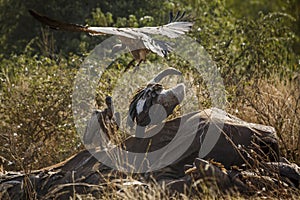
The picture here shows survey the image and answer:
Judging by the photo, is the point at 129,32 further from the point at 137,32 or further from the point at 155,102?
the point at 155,102

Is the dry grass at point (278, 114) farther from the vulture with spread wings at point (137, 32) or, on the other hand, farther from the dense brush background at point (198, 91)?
the vulture with spread wings at point (137, 32)

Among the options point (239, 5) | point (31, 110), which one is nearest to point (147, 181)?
point (31, 110)

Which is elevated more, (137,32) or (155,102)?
(137,32)

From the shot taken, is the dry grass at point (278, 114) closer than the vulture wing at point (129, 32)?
No

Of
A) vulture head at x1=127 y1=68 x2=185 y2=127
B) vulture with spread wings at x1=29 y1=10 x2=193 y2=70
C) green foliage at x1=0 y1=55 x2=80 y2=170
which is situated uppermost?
vulture with spread wings at x1=29 y1=10 x2=193 y2=70

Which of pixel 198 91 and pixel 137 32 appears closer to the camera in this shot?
pixel 137 32

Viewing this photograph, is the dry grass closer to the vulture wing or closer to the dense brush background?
the dense brush background

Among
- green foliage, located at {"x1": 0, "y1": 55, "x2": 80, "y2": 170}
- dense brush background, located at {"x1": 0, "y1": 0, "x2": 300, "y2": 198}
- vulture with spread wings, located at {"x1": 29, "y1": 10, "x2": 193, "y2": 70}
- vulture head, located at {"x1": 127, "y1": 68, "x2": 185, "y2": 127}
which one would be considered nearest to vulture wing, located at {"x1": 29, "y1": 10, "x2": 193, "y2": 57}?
vulture with spread wings, located at {"x1": 29, "y1": 10, "x2": 193, "y2": 70}

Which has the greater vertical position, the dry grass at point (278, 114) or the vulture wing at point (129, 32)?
the vulture wing at point (129, 32)

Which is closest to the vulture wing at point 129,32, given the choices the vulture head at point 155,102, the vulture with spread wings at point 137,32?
the vulture with spread wings at point 137,32

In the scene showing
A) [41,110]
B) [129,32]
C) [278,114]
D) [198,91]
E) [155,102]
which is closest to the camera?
[129,32]

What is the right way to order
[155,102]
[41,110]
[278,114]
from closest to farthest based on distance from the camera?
[155,102] < [278,114] < [41,110]

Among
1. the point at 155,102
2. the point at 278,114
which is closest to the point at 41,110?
the point at 155,102

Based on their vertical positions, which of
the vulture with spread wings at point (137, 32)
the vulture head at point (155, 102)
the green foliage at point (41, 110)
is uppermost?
the vulture with spread wings at point (137, 32)
